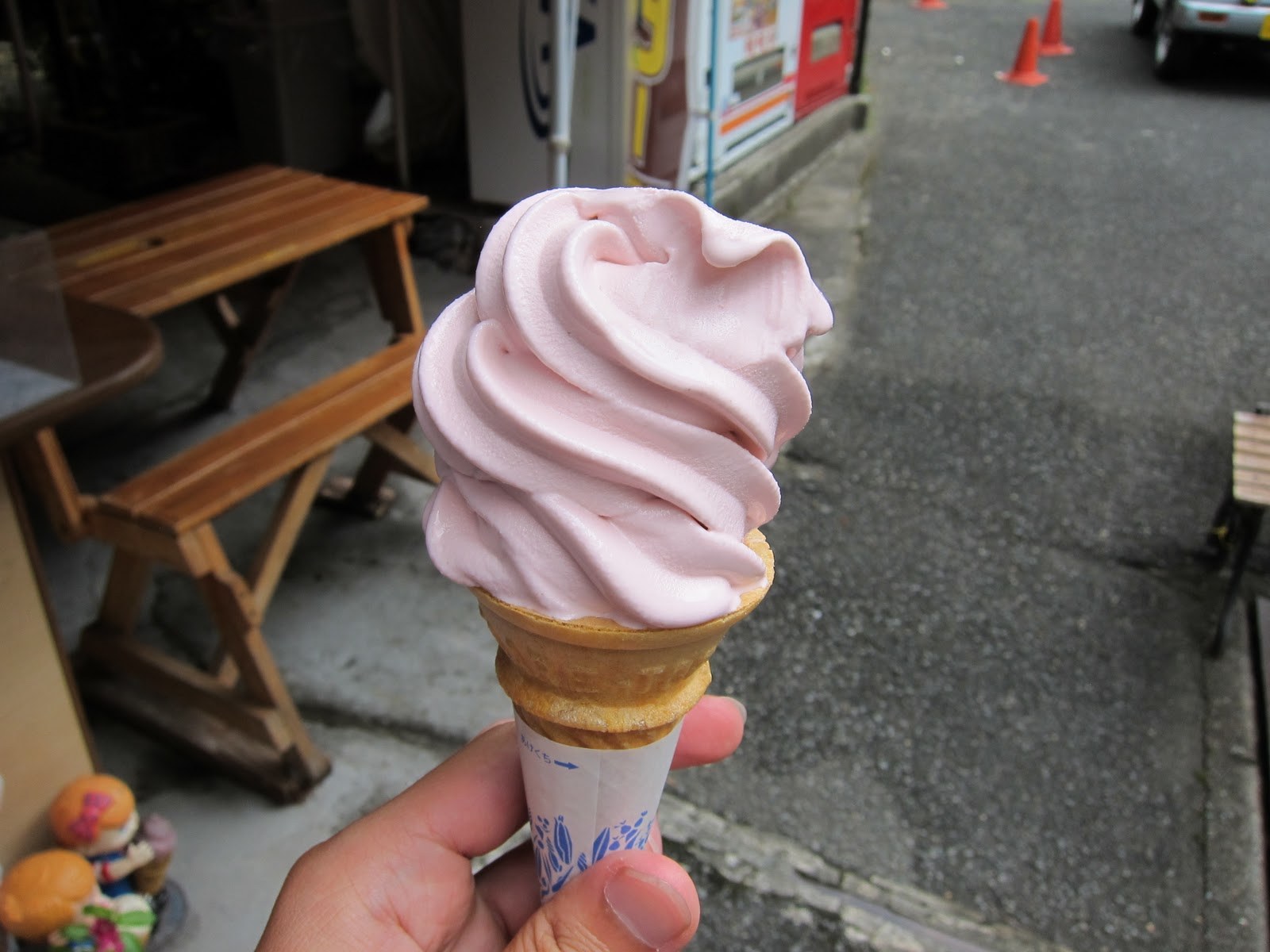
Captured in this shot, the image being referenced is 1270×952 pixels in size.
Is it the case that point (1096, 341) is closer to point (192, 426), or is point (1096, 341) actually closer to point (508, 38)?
point (508, 38)

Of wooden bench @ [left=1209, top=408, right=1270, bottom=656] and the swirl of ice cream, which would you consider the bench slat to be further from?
wooden bench @ [left=1209, top=408, right=1270, bottom=656]

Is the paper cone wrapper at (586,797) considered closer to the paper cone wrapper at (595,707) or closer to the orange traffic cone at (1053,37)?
the paper cone wrapper at (595,707)

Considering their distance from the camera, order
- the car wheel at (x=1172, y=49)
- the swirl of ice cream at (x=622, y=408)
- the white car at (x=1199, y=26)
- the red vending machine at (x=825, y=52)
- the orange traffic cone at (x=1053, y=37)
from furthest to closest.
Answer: the orange traffic cone at (x=1053, y=37) < the car wheel at (x=1172, y=49) < the white car at (x=1199, y=26) < the red vending machine at (x=825, y=52) < the swirl of ice cream at (x=622, y=408)

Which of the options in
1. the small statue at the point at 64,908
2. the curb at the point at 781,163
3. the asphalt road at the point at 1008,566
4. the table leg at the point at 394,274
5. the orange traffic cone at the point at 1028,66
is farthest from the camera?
the orange traffic cone at the point at 1028,66

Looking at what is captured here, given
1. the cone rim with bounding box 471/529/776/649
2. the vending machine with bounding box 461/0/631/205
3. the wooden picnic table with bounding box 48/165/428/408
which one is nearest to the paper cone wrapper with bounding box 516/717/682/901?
the cone rim with bounding box 471/529/776/649

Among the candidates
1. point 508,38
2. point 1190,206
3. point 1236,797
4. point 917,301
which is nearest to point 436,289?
point 508,38

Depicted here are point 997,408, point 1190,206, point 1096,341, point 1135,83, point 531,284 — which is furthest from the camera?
point 1135,83

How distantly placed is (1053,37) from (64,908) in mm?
12947

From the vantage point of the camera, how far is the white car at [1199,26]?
930 cm

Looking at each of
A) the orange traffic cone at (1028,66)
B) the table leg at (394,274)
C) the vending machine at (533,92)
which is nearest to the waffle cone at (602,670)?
the table leg at (394,274)

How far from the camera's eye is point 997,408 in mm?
4766

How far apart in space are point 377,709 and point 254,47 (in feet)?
15.1

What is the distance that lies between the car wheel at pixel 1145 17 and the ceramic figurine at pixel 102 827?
13.8 m

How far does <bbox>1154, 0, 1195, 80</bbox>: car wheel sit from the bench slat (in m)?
9.95
